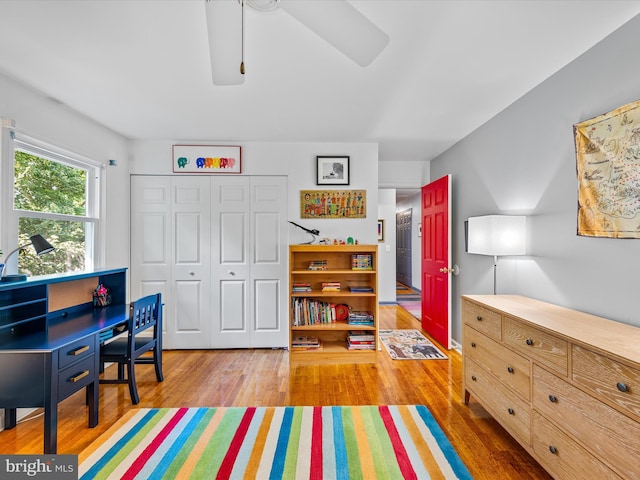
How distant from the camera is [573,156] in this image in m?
2.09

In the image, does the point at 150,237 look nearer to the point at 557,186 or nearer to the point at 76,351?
the point at 76,351

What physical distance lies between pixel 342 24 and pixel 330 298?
9.54ft

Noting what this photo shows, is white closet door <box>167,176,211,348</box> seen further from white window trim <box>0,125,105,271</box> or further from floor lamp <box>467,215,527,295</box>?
floor lamp <box>467,215,527,295</box>

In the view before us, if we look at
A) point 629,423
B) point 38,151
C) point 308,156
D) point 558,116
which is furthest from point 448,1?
point 38,151

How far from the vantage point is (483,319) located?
2.26 metres

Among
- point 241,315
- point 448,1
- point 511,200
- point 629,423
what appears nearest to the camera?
point 629,423

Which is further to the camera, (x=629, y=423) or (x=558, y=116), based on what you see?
(x=558, y=116)

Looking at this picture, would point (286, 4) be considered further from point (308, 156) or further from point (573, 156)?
point (308, 156)

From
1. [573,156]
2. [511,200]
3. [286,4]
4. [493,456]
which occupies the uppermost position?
[286,4]

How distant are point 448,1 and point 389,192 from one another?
16.0 ft

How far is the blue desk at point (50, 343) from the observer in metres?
1.84

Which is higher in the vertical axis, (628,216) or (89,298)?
(628,216)

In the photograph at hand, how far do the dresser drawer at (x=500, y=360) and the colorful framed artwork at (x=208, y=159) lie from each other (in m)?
2.95

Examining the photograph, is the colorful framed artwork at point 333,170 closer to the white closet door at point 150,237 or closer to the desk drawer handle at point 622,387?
the white closet door at point 150,237
